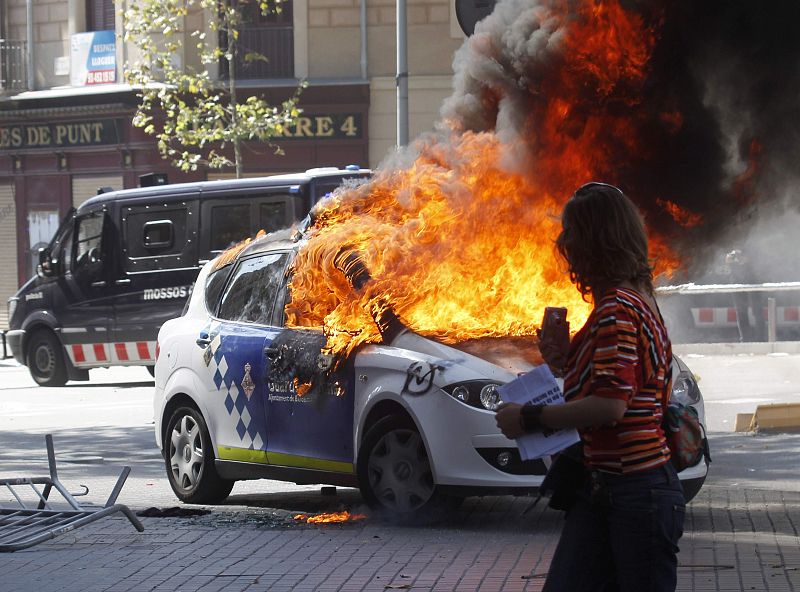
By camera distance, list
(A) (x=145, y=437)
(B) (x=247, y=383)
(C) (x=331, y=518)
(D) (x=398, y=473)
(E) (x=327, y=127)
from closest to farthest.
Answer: (D) (x=398, y=473)
(C) (x=331, y=518)
(B) (x=247, y=383)
(A) (x=145, y=437)
(E) (x=327, y=127)

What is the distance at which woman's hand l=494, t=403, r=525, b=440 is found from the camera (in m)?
4.12

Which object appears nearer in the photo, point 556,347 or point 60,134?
point 556,347

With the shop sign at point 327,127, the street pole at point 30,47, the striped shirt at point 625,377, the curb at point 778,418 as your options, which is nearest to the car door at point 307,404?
the striped shirt at point 625,377

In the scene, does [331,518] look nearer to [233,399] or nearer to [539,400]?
[233,399]

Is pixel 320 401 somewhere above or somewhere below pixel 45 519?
above

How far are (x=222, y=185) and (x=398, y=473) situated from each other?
38.8ft

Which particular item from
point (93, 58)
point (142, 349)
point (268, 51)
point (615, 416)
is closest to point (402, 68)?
point (142, 349)

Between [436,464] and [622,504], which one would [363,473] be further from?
[622,504]

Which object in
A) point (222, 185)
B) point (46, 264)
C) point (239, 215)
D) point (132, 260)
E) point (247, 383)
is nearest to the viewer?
point (247, 383)

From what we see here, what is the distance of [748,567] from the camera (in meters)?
7.02

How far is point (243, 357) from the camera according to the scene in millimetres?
9203

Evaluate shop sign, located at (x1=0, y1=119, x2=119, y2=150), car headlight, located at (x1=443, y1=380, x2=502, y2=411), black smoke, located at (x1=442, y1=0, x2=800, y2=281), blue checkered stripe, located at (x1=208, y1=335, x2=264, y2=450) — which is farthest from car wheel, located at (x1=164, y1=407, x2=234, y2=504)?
shop sign, located at (x1=0, y1=119, x2=119, y2=150)

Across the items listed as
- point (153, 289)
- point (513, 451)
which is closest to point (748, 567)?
point (513, 451)

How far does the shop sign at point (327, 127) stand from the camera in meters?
30.6
